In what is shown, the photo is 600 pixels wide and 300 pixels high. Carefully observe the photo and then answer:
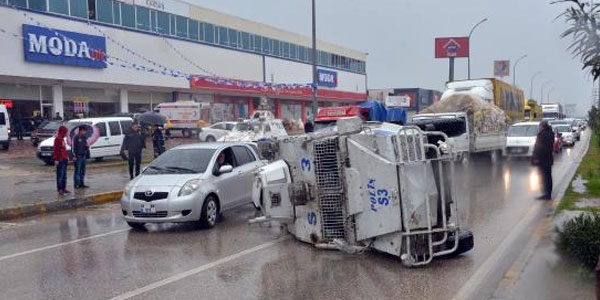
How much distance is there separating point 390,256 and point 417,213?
35.0 inches

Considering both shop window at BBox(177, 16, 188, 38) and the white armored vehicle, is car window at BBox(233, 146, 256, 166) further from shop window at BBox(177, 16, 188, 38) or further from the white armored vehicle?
shop window at BBox(177, 16, 188, 38)

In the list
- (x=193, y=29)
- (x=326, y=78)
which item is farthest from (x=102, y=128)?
(x=326, y=78)

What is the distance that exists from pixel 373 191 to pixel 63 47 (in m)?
31.5

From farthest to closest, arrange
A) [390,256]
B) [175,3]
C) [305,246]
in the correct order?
[175,3] < [305,246] < [390,256]

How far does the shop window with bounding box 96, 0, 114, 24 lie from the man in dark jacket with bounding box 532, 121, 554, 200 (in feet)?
104

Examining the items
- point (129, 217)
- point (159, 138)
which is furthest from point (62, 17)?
point (129, 217)

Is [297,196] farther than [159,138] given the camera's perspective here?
No

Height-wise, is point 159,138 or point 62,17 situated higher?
point 62,17

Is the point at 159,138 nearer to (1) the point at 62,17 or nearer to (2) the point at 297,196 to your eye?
(2) the point at 297,196

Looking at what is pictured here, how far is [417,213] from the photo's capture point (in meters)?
7.36

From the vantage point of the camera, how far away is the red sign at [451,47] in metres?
48.3

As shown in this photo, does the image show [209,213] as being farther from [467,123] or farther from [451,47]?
[451,47]

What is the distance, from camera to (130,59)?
40062mm

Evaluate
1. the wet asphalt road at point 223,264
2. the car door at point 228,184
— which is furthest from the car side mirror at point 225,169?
the wet asphalt road at point 223,264
